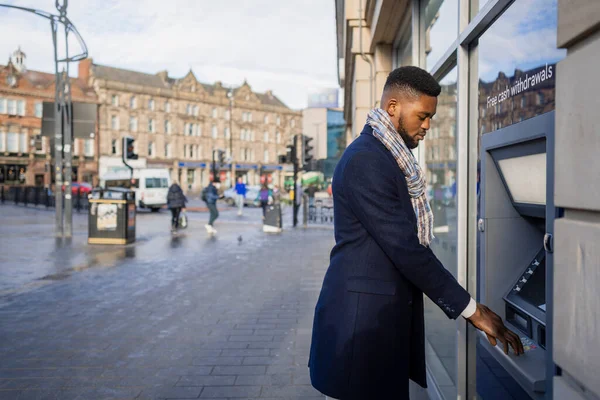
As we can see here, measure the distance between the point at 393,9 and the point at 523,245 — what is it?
3.83 metres

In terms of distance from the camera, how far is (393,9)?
5.43m

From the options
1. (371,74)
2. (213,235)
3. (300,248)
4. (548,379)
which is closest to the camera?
(548,379)

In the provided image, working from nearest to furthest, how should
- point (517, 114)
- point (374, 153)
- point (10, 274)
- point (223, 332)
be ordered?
point (374, 153) → point (517, 114) → point (223, 332) → point (10, 274)

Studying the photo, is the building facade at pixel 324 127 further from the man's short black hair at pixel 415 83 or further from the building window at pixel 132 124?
the man's short black hair at pixel 415 83

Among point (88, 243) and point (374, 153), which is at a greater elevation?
point (374, 153)

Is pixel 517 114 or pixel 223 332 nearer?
pixel 517 114

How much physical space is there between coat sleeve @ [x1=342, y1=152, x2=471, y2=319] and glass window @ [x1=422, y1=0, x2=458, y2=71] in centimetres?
192

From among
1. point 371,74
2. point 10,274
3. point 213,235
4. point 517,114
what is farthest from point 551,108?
point 213,235

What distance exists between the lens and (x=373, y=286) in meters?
1.92

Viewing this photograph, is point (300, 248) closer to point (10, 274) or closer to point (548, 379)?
point (10, 274)

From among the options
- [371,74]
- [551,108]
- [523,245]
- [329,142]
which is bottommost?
[523,245]

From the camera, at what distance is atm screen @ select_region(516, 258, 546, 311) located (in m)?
2.04

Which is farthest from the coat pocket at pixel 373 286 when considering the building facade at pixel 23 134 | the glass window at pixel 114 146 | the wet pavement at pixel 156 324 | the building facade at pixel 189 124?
the glass window at pixel 114 146

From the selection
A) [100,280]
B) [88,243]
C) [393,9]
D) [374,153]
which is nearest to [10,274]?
[100,280]
